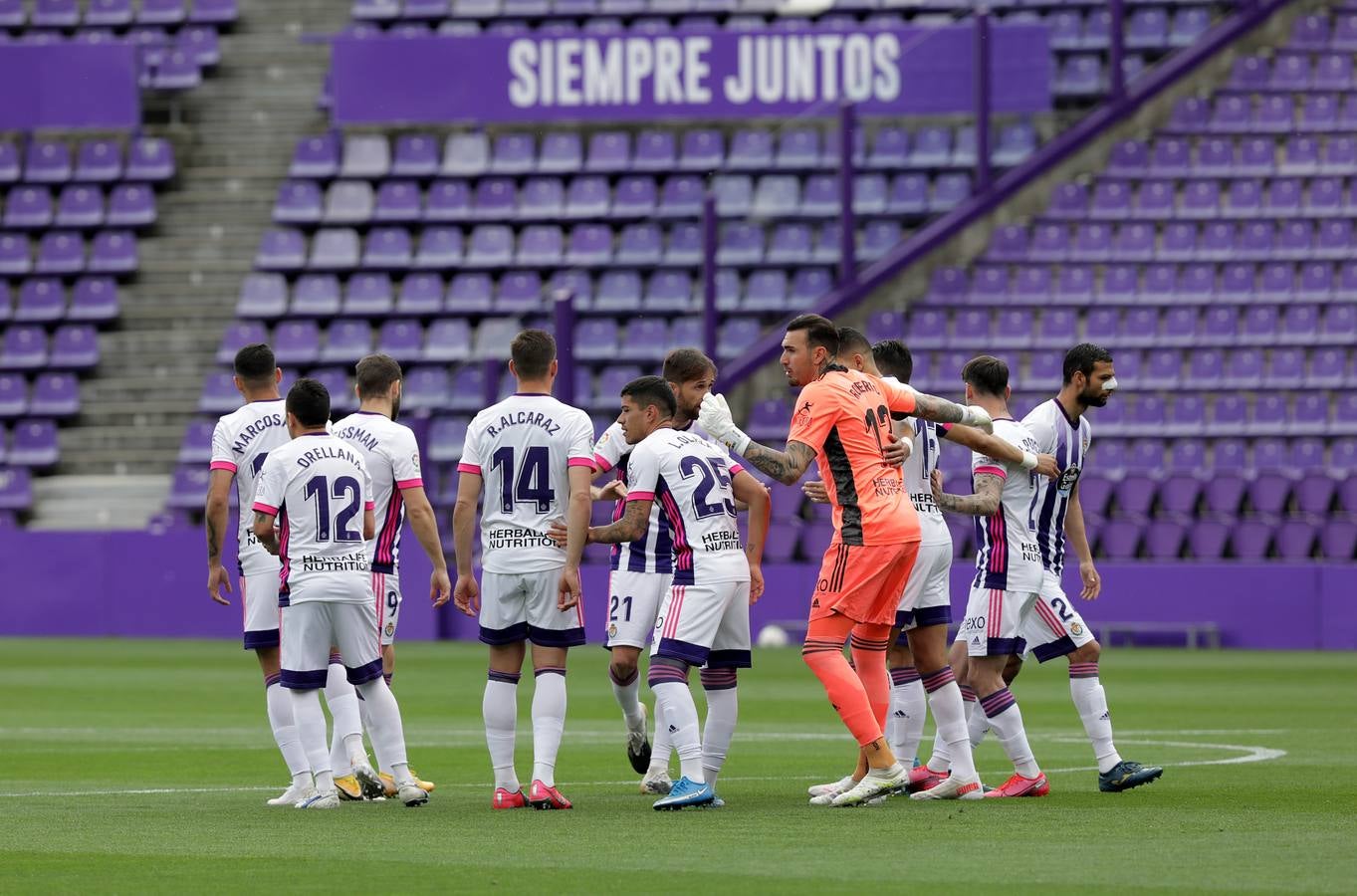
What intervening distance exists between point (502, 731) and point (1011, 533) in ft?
8.44

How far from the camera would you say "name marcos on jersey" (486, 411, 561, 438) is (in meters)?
10.0

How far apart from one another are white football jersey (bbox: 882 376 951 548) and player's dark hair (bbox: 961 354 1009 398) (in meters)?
0.26

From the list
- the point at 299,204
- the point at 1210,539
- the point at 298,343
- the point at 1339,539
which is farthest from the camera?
the point at 299,204

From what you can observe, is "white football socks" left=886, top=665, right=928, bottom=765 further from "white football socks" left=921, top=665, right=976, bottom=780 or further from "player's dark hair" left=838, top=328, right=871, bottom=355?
"player's dark hair" left=838, top=328, right=871, bottom=355

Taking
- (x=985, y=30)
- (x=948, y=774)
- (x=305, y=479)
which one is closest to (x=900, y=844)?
(x=948, y=774)

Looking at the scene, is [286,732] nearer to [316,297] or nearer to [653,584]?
[653,584]

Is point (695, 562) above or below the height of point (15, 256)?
below

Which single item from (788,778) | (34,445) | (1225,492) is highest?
(34,445)

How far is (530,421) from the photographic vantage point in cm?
1005

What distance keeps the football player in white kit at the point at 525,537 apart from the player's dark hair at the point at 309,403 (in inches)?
27.2

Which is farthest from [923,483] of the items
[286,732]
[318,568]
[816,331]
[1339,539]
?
[1339,539]

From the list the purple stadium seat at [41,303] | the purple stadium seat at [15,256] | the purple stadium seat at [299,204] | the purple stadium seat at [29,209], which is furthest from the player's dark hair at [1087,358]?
the purple stadium seat at [29,209]

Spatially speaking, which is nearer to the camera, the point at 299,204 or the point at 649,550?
the point at 649,550

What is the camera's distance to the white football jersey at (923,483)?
10.3 m
